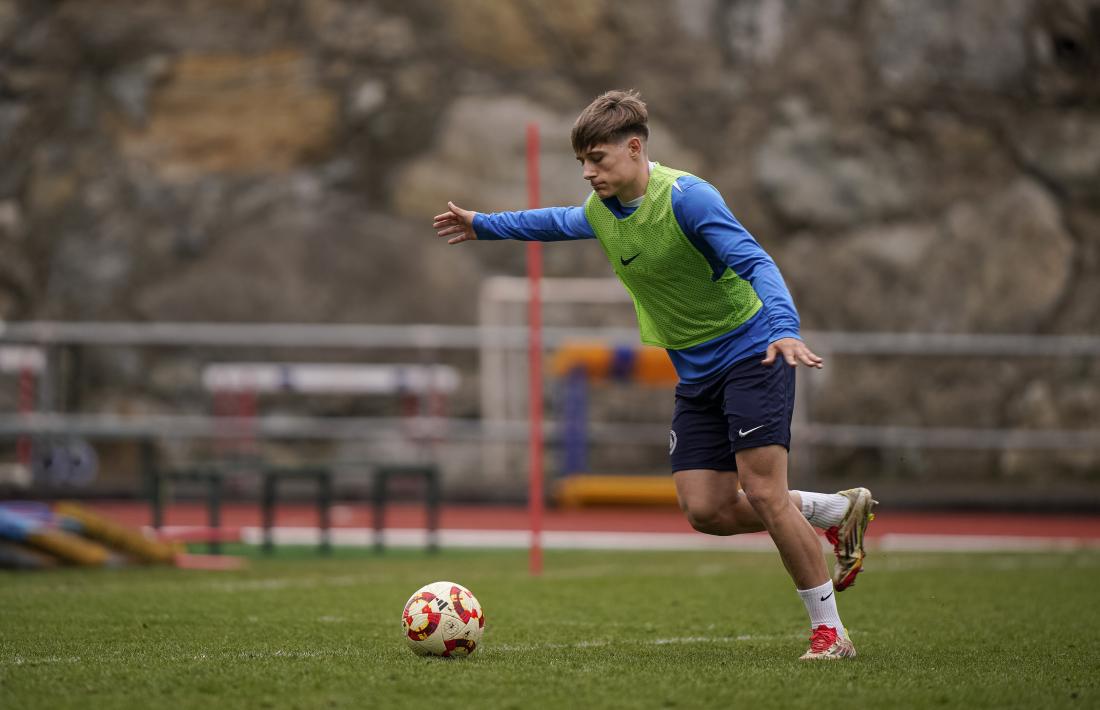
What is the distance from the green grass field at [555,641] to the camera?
4.05 meters

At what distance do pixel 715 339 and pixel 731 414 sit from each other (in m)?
0.32

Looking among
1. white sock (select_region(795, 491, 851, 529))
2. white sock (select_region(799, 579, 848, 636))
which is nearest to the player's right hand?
white sock (select_region(795, 491, 851, 529))

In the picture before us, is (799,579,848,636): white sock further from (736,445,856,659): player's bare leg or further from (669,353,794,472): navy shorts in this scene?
(669,353,794,472): navy shorts

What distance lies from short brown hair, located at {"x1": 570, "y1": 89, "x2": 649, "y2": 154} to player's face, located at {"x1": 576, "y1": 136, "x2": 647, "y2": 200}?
2cm

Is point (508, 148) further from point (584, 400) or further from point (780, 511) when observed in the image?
point (780, 511)

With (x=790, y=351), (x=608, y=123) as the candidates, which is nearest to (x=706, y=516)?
(x=790, y=351)

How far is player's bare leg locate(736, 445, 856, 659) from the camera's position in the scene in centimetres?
483

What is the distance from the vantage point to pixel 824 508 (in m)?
5.27

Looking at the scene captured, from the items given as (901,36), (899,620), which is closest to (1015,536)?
(899,620)

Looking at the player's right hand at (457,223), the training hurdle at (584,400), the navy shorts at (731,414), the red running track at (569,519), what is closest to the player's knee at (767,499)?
the navy shorts at (731,414)

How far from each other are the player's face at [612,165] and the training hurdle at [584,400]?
378 inches

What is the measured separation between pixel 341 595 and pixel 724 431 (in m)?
2.72

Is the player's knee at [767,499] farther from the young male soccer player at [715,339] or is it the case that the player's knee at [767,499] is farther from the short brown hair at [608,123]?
the short brown hair at [608,123]

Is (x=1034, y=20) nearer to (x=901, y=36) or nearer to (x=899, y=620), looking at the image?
(x=901, y=36)
